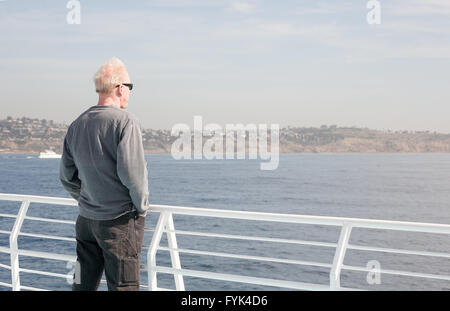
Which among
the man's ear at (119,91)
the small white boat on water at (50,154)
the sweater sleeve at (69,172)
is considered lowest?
the small white boat on water at (50,154)

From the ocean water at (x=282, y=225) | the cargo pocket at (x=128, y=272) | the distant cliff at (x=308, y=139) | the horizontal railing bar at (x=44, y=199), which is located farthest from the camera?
the distant cliff at (x=308, y=139)

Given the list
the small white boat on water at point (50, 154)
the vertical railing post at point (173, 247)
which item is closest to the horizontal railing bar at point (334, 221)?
the vertical railing post at point (173, 247)

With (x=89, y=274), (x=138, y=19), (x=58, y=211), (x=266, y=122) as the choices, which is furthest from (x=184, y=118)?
(x=89, y=274)

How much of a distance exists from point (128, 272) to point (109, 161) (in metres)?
0.51

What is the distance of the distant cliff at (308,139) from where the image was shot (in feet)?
295

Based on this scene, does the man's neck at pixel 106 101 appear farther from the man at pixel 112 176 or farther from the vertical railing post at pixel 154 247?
the vertical railing post at pixel 154 247

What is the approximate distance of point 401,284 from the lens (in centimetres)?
2827

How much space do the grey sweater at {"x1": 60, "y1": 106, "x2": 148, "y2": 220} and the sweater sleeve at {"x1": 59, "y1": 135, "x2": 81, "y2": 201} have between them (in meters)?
0.10

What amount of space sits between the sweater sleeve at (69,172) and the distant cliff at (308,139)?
7299 cm

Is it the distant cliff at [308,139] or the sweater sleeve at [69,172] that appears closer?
the sweater sleeve at [69,172]

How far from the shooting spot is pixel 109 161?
2365 millimetres

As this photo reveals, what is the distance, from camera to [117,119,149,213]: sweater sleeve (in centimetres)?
230

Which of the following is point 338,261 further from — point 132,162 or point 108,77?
point 108,77

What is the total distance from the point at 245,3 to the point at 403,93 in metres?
40.0
